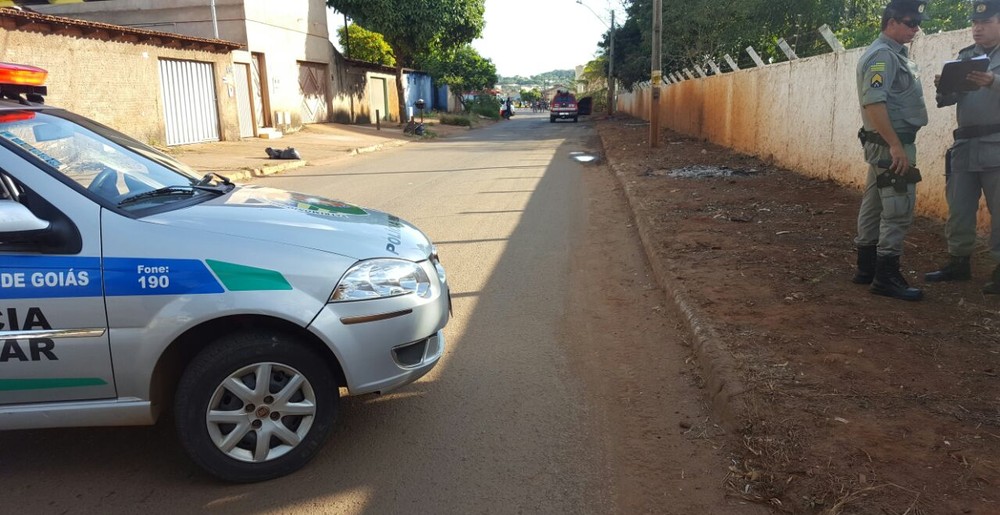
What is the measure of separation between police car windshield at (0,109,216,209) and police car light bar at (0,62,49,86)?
22cm

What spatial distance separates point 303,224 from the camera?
3.11 m

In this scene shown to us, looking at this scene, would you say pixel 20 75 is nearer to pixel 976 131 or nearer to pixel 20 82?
pixel 20 82

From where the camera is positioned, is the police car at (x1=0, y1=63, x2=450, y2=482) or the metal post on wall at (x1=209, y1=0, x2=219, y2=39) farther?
the metal post on wall at (x1=209, y1=0, x2=219, y2=39)

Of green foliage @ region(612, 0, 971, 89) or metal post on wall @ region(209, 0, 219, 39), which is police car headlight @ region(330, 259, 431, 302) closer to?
green foliage @ region(612, 0, 971, 89)

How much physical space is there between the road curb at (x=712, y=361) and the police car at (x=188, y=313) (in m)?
1.57

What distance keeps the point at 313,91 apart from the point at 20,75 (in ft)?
84.7

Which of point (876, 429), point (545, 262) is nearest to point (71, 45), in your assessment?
point (545, 262)

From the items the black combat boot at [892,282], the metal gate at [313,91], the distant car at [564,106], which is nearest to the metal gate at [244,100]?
the metal gate at [313,91]

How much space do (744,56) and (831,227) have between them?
2147 centimetres

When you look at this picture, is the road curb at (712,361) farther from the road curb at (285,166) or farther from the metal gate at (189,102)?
the metal gate at (189,102)

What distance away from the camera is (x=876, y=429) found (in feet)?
10.1

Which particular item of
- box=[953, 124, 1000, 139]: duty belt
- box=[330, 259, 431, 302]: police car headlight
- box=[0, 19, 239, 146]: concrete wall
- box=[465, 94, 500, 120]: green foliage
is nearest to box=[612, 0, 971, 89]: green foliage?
box=[953, 124, 1000, 139]: duty belt

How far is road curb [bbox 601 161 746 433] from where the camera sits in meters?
3.40

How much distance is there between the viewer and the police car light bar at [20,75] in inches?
127
